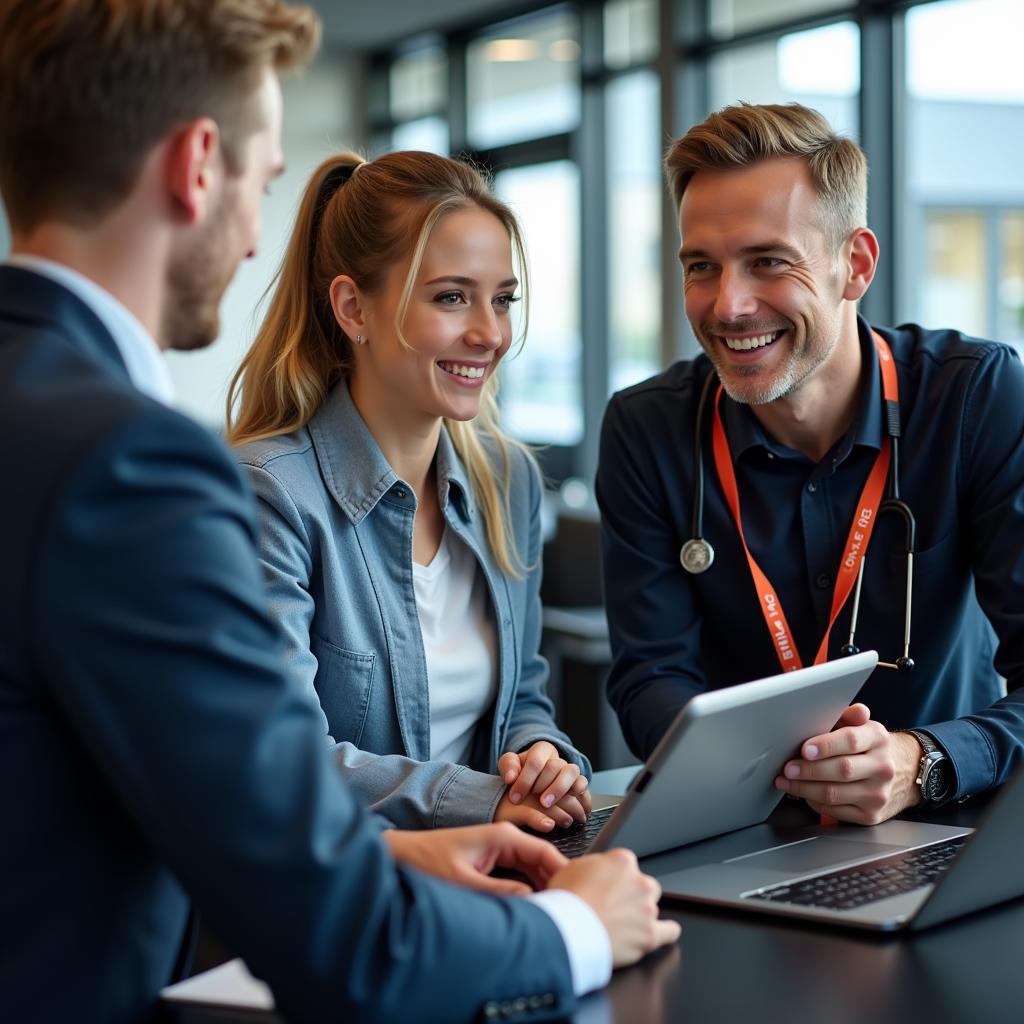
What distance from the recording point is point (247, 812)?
0.95m

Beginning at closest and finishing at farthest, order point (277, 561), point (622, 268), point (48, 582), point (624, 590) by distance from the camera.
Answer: point (48, 582) < point (277, 561) < point (624, 590) < point (622, 268)

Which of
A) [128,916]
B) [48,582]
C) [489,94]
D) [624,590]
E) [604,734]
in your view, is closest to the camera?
[48,582]

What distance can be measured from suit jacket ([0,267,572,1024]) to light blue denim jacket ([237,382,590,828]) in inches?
29.3

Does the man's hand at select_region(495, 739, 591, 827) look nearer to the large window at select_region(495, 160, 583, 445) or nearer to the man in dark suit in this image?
the man in dark suit

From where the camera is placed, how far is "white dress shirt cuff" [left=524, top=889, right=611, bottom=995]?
1.13 meters

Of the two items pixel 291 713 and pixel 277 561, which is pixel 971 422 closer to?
pixel 277 561

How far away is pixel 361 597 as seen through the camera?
2.00 meters

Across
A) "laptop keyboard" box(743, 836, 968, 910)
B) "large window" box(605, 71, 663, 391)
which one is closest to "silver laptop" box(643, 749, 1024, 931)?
"laptop keyboard" box(743, 836, 968, 910)

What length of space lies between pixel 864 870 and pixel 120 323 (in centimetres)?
94

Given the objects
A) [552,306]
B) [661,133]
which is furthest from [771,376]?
[552,306]

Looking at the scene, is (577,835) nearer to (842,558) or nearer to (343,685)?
(343,685)

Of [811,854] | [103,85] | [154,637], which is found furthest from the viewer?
[811,854]

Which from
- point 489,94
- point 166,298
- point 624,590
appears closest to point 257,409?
point 624,590

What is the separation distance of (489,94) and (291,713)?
785 centimetres
